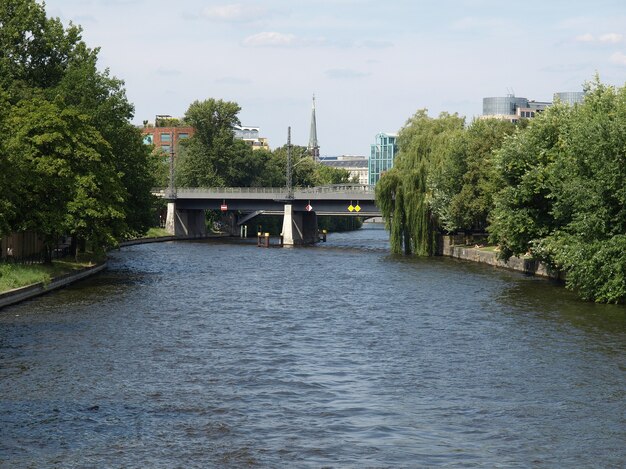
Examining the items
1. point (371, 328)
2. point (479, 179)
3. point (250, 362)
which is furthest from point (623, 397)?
point (479, 179)

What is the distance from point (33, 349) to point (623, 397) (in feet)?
69.2

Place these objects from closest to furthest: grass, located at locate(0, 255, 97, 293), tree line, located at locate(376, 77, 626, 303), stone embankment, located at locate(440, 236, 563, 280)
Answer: tree line, located at locate(376, 77, 626, 303) → grass, located at locate(0, 255, 97, 293) → stone embankment, located at locate(440, 236, 563, 280)

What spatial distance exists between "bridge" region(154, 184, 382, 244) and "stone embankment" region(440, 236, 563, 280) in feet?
56.0

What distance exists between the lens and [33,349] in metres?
37.1

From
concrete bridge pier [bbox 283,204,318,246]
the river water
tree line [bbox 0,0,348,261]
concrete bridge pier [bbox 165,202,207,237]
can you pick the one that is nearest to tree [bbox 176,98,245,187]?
concrete bridge pier [bbox 165,202,207,237]

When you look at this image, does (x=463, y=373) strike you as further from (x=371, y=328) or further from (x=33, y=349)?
(x=33, y=349)

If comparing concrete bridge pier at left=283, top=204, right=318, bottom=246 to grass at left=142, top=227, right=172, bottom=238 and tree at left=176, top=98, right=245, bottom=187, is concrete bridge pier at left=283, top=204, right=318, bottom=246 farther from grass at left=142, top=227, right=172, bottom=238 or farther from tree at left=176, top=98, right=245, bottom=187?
tree at left=176, top=98, right=245, bottom=187

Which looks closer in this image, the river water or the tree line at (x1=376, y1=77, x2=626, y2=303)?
the river water

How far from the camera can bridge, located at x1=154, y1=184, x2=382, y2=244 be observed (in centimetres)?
11850

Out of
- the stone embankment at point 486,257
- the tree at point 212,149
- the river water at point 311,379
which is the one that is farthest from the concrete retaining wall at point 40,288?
the tree at point 212,149

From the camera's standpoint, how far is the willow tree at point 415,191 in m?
92.8

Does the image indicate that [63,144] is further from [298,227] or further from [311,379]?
[298,227]

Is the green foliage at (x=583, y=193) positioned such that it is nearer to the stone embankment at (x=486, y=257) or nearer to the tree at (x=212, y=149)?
the stone embankment at (x=486, y=257)

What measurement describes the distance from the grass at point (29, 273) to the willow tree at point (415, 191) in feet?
116
